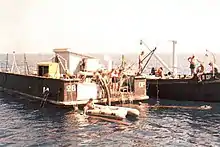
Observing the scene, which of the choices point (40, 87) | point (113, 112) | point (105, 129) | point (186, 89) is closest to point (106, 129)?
point (105, 129)

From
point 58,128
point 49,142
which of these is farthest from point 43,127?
point 49,142

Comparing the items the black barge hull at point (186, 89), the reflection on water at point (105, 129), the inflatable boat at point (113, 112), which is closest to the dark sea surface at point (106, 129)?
the reflection on water at point (105, 129)

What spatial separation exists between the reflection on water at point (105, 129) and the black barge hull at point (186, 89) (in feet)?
15.7

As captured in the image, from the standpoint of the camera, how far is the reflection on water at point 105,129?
24.9 metres

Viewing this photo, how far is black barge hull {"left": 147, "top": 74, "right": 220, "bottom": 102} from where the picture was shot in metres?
41.9

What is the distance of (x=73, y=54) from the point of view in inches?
1735

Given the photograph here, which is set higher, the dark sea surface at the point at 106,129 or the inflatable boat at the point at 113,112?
the inflatable boat at the point at 113,112

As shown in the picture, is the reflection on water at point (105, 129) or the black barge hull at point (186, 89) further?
the black barge hull at point (186, 89)

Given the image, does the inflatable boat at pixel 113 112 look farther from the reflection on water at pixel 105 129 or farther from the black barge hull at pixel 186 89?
the black barge hull at pixel 186 89

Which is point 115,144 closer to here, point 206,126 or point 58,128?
point 58,128

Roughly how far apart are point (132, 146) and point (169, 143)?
240cm

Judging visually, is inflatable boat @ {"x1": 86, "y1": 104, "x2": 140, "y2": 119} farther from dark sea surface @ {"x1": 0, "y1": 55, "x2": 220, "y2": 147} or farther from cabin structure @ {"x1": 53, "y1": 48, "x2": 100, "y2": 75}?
cabin structure @ {"x1": 53, "y1": 48, "x2": 100, "y2": 75}

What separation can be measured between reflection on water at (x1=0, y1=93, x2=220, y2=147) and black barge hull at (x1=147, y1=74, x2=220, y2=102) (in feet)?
15.7

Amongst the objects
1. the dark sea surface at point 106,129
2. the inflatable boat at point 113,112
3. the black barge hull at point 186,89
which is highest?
the black barge hull at point 186,89
